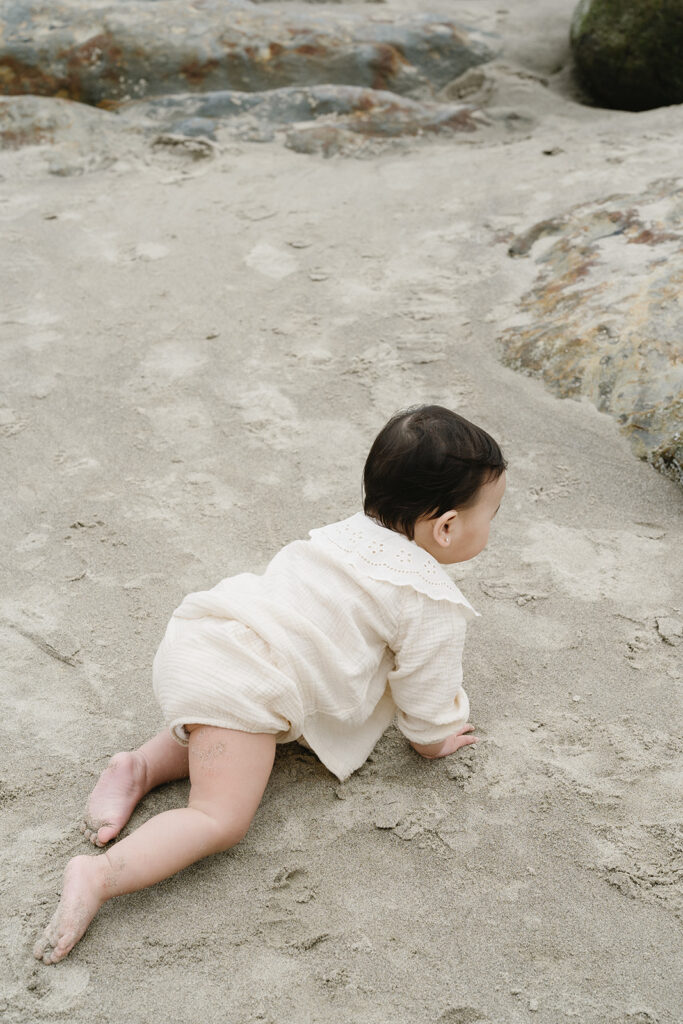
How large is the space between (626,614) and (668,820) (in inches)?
21.6

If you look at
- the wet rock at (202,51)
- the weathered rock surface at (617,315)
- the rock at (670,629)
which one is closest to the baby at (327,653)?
the rock at (670,629)

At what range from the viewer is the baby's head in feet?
5.37

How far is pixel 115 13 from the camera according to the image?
489 cm

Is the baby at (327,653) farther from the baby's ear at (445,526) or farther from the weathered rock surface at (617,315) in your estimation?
the weathered rock surface at (617,315)

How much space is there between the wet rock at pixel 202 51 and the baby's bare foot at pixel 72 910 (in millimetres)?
4230

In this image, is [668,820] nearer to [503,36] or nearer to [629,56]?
[629,56]

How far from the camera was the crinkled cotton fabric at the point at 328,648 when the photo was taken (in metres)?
1.56

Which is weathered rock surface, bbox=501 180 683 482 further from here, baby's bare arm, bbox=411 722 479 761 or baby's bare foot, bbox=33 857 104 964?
baby's bare foot, bbox=33 857 104 964

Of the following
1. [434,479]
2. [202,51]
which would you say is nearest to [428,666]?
[434,479]

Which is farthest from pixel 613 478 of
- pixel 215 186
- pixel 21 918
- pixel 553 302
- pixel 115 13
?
pixel 115 13

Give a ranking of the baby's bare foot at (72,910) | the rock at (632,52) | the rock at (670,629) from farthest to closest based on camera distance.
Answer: the rock at (632,52) → the rock at (670,629) → the baby's bare foot at (72,910)

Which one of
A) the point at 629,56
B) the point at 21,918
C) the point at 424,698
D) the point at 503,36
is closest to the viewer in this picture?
the point at 21,918

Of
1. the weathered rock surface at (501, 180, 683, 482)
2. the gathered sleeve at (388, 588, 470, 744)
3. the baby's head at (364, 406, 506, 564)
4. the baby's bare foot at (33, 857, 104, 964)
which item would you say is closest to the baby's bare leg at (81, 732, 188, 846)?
the baby's bare foot at (33, 857, 104, 964)

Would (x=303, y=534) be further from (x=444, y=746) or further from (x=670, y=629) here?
(x=670, y=629)
